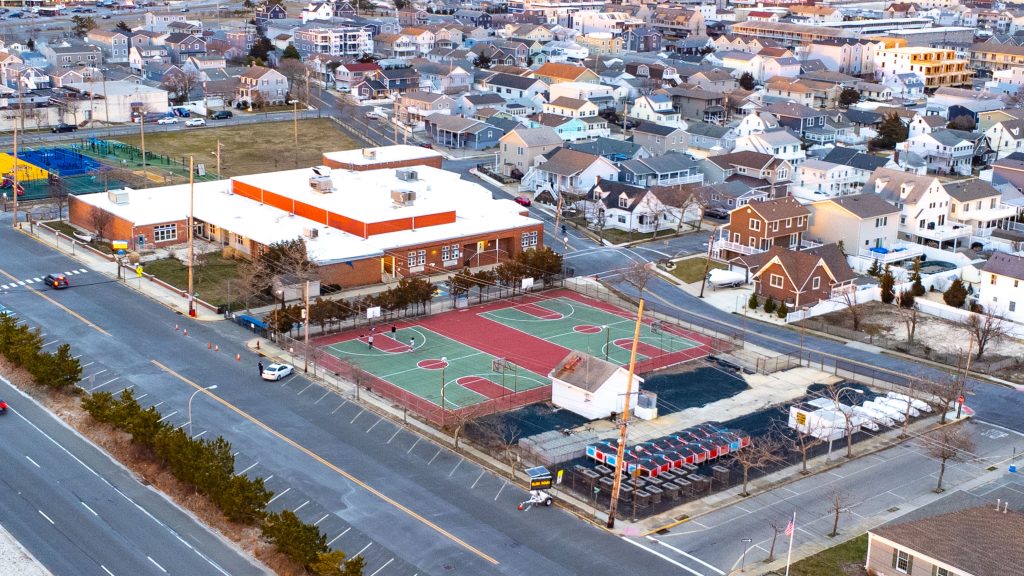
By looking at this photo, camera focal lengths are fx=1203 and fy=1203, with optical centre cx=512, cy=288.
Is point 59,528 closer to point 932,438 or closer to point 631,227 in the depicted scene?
point 932,438

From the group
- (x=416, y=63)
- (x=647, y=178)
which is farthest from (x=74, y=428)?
(x=416, y=63)

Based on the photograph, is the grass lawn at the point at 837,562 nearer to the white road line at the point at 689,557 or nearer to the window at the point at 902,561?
the window at the point at 902,561

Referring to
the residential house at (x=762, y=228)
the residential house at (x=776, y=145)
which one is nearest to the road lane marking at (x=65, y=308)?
the residential house at (x=762, y=228)

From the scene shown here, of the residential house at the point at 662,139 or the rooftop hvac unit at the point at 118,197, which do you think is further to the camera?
the residential house at the point at 662,139

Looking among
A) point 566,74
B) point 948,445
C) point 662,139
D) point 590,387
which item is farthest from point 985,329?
point 566,74

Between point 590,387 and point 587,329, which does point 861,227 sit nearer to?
point 587,329

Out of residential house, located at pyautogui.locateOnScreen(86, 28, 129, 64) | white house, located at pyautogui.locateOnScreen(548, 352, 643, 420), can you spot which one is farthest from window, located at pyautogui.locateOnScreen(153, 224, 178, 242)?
residential house, located at pyautogui.locateOnScreen(86, 28, 129, 64)

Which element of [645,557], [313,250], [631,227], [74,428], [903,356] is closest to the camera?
[645,557]
